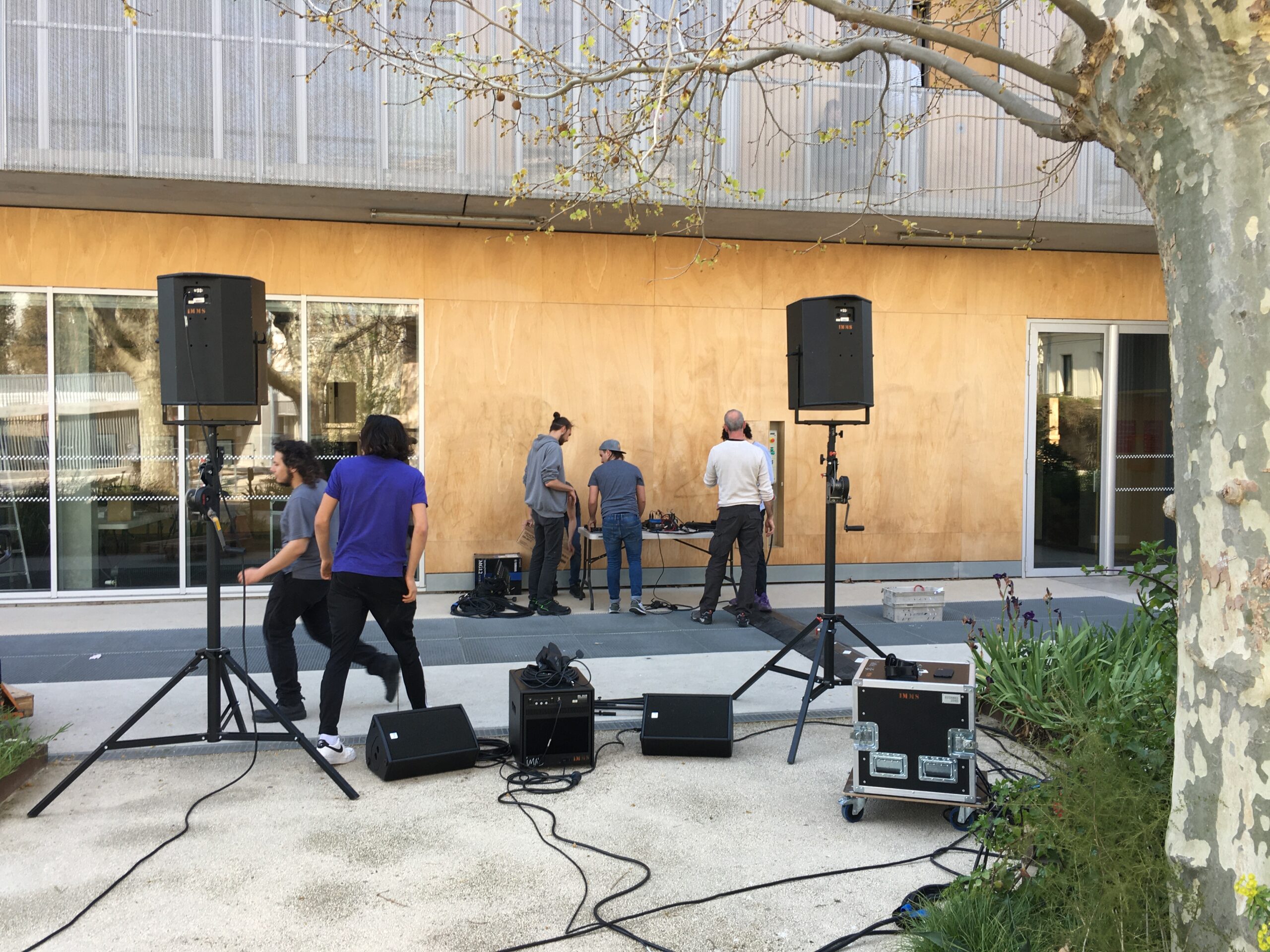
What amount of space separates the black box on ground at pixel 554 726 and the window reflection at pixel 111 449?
6.33 meters

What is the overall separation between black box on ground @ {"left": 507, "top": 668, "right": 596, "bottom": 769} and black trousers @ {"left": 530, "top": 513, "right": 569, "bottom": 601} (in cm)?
419

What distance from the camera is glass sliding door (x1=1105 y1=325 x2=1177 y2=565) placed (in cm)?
1208

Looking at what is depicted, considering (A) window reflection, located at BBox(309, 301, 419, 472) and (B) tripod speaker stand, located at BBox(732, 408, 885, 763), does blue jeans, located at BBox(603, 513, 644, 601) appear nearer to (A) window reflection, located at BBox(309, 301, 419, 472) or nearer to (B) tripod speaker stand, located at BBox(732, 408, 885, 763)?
(A) window reflection, located at BBox(309, 301, 419, 472)

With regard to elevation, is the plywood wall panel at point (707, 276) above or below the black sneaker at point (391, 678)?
above

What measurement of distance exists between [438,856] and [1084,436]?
10.3 m

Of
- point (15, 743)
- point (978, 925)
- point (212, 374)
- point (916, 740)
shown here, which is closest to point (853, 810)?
point (916, 740)

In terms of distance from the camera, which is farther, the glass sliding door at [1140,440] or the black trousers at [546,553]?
the glass sliding door at [1140,440]

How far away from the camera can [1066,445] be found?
12008 millimetres

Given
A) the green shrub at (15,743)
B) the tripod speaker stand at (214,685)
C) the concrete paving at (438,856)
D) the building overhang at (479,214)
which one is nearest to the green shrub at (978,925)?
the concrete paving at (438,856)

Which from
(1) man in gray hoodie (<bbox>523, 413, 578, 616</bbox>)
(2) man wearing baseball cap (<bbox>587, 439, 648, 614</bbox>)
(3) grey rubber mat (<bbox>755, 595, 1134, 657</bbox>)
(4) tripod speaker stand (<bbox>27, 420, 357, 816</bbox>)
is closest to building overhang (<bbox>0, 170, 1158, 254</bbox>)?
(1) man in gray hoodie (<bbox>523, 413, 578, 616</bbox>)

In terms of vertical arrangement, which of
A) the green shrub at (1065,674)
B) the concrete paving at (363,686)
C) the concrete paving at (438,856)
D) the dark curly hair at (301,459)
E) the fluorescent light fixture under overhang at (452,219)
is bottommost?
the concrete paving at (438,856)

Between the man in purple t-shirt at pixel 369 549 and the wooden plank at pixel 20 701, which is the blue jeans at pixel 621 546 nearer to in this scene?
the man in purple t-shirt at pixel 369 549

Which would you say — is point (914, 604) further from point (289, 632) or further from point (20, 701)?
point (20, 701)

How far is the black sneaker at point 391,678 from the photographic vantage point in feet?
19.7
